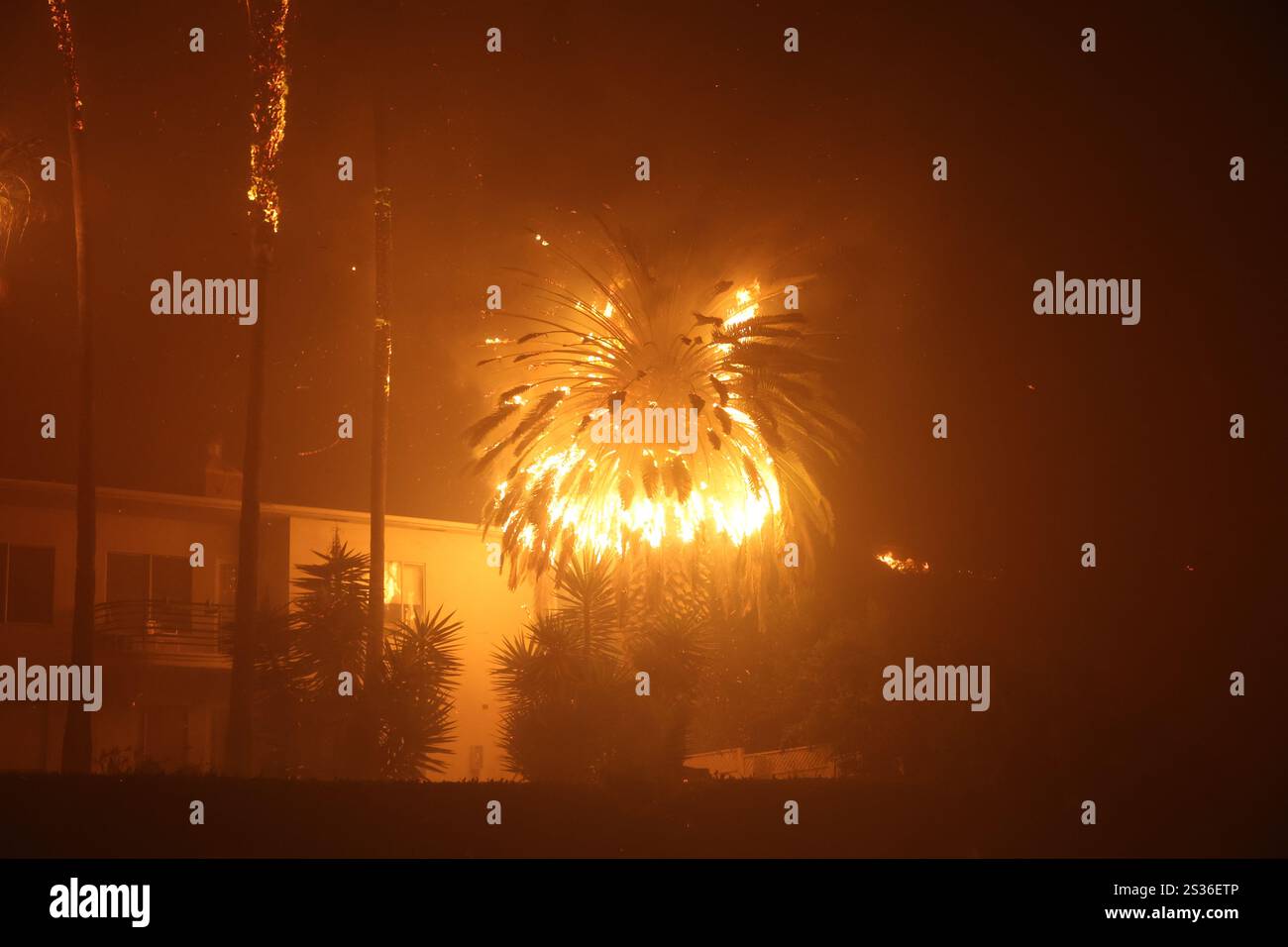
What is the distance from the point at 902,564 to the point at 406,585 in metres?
13.2

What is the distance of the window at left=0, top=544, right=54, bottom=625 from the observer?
29.9 m

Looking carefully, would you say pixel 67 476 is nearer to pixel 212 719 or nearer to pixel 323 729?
pixel 212 719

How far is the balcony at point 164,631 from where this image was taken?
102 ft

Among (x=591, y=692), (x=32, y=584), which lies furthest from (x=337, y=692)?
(x=32, y=584)

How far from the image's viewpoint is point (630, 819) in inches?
885

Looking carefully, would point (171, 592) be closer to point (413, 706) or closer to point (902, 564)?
point (413, 706)

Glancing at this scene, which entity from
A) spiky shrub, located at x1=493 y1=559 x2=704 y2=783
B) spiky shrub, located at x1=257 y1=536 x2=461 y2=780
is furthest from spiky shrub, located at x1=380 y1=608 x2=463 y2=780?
spiky shrub, located at x1=493 y1=559 x2=704 y2=783

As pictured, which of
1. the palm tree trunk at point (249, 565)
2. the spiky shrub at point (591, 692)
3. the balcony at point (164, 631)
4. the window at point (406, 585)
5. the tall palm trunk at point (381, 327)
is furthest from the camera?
the window at point (406, 585)

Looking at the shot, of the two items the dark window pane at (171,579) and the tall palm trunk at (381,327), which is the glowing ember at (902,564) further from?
the dark window pane at (171,579)

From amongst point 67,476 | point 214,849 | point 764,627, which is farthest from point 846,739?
point 67,476

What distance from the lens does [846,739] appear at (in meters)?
29.8

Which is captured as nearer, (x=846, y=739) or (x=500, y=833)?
(x=500, y=833)

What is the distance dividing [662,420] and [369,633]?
791 cm

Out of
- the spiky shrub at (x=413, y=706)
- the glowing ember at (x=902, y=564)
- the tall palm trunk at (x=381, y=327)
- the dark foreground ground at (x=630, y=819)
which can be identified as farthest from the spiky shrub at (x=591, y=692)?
the glowing ember at (x=902, y=564)
